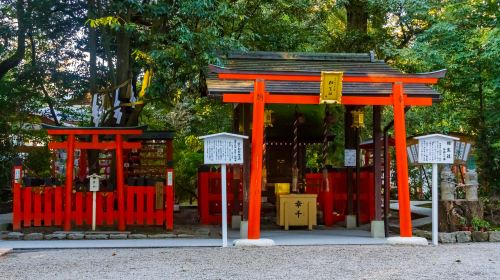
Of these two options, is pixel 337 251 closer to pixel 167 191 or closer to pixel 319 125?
pixel 167 191

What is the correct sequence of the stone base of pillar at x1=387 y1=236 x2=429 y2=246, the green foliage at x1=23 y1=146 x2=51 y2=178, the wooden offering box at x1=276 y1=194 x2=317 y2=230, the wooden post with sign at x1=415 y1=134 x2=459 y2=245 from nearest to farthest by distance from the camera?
1. the stone base of pillar at x1=387 y1=236 x2=429 y2=246
2. the wooden post with sign at x1=415 y1=134 x2=459 y2=245
3. the wooden offering box at x1=276 y1=194 x2=317 y2=230
4. the green foliage at x1=23 y1=146 x2=51 y2=178

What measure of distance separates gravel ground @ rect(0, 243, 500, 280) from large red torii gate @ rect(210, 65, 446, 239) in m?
0.82

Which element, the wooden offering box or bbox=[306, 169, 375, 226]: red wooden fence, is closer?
the wooden offering box

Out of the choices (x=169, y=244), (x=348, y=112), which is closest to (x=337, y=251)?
(x=169, y=244)

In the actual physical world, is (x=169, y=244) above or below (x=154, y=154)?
below

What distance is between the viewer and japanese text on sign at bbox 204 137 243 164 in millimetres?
9250

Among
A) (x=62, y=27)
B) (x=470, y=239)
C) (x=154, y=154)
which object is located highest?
(x=62, y=27)

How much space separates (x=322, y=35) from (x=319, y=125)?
13.0ft

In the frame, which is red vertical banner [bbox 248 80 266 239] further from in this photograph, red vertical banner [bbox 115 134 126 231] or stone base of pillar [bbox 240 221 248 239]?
red vertical banner [bbox 115 134 126 231]

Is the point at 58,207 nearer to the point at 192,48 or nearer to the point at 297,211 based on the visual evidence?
the point at 192,48

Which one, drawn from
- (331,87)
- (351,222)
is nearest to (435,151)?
(331,87)

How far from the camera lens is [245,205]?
32.6ft

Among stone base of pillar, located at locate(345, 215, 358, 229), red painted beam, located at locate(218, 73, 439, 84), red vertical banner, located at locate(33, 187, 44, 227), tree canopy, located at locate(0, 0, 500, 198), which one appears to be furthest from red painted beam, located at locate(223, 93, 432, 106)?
red vertical banner, located at locate(33, 187, 44, 227)

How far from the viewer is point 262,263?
734 cm
